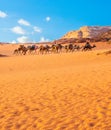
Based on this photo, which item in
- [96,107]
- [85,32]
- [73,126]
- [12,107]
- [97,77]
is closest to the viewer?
[73,126]

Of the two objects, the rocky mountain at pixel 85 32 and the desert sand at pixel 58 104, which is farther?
the rocky mountain at pixel 85 32

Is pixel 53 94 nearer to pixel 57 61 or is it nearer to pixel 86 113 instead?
pixel 86 113

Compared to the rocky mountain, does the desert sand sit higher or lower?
lower

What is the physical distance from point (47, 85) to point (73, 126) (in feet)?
24.6

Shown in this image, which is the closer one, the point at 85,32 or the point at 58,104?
the point at 58,104

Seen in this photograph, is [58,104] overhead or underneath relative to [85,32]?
underneath

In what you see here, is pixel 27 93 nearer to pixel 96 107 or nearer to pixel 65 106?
pixel 65 106

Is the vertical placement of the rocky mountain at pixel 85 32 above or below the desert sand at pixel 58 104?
above

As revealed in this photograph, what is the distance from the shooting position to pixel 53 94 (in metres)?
13.5

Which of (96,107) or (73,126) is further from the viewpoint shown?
(96,107)

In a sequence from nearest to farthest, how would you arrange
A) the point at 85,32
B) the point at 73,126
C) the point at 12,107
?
the point at 73,126
the point at 12,107
the point at 85,32

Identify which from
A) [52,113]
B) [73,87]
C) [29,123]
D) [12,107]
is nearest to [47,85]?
[73,87]

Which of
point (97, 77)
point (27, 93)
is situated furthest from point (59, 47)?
point (27, 93)

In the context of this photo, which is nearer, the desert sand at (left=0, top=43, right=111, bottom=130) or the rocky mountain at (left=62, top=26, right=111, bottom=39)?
the desert sand at (left=0, top=43, right=111, bottom=130)
